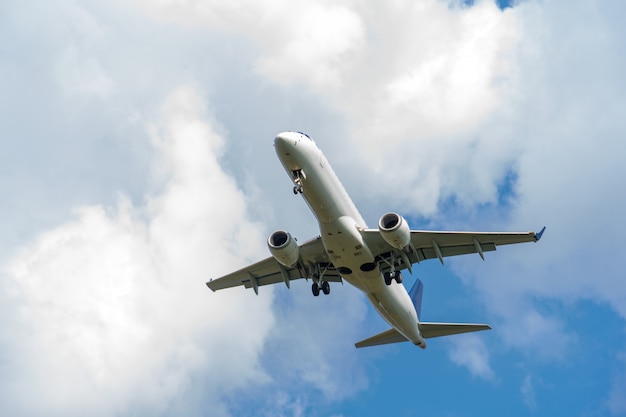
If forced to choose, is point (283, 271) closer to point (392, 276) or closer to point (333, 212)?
point (392, 276)

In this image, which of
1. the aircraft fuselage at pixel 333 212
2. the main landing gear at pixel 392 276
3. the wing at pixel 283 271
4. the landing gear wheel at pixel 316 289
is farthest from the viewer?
the landing gear wheel at pixel 316 289

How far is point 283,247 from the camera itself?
1697 inches

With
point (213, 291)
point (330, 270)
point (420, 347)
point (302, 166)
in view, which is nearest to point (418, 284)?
point (420, 347)

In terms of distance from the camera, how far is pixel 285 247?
4316cm

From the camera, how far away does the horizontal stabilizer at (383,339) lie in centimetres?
5228

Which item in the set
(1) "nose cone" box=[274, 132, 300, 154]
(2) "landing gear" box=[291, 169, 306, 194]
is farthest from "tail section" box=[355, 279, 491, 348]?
(1) "nose cone" box=[274, 132, 300, 154]

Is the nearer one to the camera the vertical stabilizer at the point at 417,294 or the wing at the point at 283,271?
the wing at the point at 283,271

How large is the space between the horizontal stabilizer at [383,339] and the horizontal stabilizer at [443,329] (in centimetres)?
160

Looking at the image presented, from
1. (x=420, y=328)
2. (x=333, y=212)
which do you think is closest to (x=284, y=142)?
(x=333, y=212)

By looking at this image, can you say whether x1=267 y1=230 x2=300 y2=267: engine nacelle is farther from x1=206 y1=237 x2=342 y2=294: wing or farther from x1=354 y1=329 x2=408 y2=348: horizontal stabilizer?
x1=354 y1=329 x2=408 y2=348: horizontal stabilizer

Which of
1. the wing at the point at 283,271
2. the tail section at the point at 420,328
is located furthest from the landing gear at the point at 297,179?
the tail section at the point at 420,328

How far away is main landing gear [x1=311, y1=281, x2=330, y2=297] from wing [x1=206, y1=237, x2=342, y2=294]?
0.50 m

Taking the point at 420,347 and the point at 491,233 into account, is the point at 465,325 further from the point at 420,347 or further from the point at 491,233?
the point at 491,233

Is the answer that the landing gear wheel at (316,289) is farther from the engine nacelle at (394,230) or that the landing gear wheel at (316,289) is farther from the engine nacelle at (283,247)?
the engine nacelle at (394,230)
